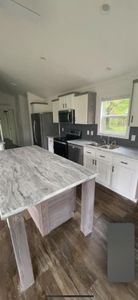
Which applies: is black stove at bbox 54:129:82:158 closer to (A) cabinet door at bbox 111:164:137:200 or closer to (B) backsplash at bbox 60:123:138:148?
(B) backsplash at bbox 60:123:138:148

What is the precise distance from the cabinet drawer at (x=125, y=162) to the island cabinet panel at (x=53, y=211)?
106cm

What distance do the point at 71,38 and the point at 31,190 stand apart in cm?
215

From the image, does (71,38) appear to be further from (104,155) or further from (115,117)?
(104,155)

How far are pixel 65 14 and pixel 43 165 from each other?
5.96ft

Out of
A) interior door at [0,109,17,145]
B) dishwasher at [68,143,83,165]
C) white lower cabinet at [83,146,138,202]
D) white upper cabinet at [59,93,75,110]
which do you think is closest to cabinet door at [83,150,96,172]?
white lower cabinet at [83,146,138,202]

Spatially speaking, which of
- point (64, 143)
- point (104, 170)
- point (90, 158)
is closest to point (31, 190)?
point (104, 170)

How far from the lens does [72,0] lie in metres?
1.37

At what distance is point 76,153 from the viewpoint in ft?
10.9

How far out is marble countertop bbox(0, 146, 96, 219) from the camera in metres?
1.05

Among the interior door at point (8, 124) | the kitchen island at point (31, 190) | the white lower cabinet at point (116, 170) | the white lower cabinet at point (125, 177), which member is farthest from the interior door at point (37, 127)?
the white lower cabinet at point (125, 177)

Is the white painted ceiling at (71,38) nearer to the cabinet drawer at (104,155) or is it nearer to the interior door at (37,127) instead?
the cabinet drawer at (104,155)

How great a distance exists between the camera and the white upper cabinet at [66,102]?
3587mm

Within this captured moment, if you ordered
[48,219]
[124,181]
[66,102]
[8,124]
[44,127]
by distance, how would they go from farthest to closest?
[8,124] → [44,127] → [66,102] → [124,181] → [48,219]

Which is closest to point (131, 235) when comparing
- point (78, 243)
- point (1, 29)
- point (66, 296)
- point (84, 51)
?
point (78, 243)
